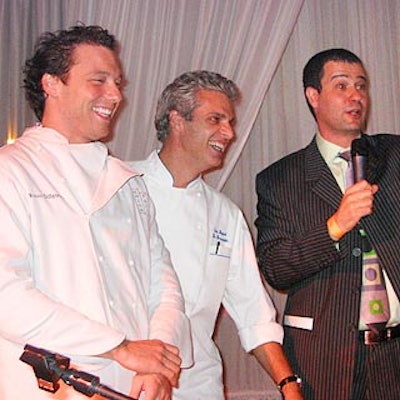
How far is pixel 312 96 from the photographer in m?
2.45

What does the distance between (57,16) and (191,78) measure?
3.34 feet

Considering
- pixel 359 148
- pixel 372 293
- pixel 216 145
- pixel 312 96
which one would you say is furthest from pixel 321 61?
pixel 372 293

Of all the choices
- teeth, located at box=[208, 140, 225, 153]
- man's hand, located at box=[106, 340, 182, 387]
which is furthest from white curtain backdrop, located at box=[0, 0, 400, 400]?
man's hand, located at box=[106, 340, 182, 387]

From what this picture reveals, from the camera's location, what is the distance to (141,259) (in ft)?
5.50

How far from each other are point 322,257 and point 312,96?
71 cm

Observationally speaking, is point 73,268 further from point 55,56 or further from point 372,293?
point 372,293

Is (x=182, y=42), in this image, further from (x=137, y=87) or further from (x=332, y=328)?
(x=332, y=328)

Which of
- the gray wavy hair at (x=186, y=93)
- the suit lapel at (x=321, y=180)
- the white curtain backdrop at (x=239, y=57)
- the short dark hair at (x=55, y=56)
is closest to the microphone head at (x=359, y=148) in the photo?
the suit lapel at (x=321, y=180)

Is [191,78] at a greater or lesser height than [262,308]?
greater

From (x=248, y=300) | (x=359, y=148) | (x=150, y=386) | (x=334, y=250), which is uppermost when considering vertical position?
(x=359, y=148)

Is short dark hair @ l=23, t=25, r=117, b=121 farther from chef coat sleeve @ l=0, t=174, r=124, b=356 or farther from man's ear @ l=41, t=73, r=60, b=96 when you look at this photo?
chef coat sleeve @ l=0, t=174, r=124, b=356

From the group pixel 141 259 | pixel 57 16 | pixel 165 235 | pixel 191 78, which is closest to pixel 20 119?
pixel 57 16

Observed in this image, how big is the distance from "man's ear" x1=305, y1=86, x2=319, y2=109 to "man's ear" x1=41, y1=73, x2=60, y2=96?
41.1 inches

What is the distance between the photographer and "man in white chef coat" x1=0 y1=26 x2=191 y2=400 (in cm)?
135
